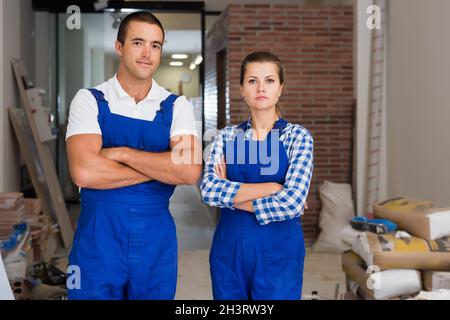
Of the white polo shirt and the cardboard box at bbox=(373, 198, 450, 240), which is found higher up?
the white polo shirt

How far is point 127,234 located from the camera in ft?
5.79

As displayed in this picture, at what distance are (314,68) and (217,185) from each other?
173 inches

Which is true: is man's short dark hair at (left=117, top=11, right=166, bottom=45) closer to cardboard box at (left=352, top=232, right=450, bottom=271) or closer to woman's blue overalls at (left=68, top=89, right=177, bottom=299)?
woman's blue overalls at (left=68, top=89, right=177, bottom=299)

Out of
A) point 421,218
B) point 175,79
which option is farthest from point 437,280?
point 175,79

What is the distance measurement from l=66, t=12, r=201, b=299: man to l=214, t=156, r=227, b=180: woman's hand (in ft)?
0.35

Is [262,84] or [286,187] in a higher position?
[262,84]

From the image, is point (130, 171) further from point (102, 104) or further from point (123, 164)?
point (102, 104)

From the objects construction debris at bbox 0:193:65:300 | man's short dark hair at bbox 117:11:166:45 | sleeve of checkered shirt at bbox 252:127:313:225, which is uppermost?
man's short dark hair at bbox 117:11:166:45

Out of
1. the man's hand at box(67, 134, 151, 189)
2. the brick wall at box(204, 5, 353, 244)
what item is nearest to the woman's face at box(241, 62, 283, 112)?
the man's hand at box(67, 134, 151, 189)

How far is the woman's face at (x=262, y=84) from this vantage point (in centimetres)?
183

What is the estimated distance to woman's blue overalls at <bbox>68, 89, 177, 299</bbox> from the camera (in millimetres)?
1748

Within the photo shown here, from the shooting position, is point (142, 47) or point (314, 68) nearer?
point (142, 47)

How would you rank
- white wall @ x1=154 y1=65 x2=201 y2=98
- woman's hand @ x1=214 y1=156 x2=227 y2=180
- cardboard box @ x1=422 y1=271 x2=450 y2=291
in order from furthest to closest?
white wall @ x1=154 y1=65 x2=201 y2=98
cardboard box @ x1=422 y1=271 x2=450 y2=291
woman's hand @ x1=214 y1=156 x2=227 y2=180

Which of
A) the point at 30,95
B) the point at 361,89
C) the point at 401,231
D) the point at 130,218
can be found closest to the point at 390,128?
the point at 361,89
